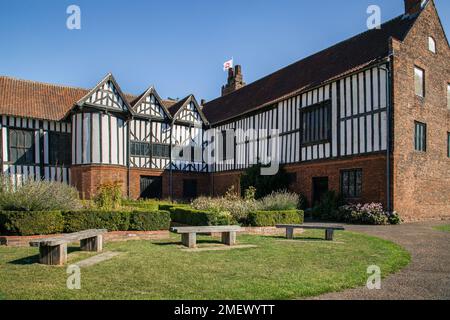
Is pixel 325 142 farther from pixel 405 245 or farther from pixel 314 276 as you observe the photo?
pixel 314 276

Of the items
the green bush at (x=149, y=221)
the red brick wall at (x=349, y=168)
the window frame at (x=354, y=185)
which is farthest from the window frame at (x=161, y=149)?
the green bush at (x=149, y=221)

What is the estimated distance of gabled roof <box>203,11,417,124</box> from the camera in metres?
17.0

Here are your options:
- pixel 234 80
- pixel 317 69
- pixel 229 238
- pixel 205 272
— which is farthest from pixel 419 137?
pixel 234 80

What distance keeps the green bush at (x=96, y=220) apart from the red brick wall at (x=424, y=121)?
34.3 feet

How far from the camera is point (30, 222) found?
905 centimetres

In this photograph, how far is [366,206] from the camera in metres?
14.9

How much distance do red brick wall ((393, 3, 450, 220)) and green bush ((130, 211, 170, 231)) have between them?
9321 millimetres

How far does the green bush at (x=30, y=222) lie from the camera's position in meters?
8.93

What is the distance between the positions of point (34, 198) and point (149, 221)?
2.96 m

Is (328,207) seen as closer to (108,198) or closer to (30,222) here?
(108,198)

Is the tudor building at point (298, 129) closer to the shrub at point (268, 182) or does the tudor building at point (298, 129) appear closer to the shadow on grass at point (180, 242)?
the shrub at point (268, 182)

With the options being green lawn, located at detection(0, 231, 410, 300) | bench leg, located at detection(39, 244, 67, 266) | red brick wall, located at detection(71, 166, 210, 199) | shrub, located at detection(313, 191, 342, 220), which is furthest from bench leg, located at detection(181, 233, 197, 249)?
red brick wall, located at detection(71, 166, 210, 199)
